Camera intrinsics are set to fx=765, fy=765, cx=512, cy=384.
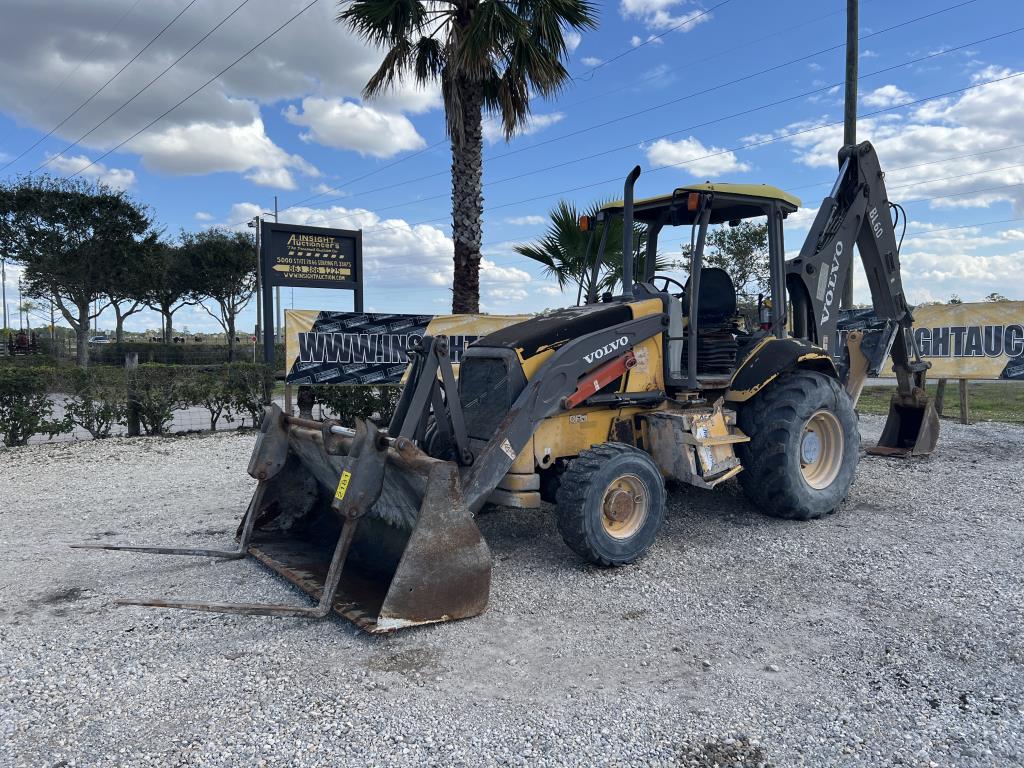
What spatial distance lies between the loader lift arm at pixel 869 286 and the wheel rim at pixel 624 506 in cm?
304

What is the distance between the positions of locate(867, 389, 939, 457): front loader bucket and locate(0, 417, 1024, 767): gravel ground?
9.17 ft

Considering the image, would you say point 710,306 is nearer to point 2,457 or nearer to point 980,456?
point 980,456

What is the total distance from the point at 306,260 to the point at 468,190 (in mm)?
3575

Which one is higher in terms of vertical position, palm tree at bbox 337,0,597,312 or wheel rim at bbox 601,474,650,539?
palm tree at bbox 337,0,597,312

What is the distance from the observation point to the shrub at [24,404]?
9.87 m

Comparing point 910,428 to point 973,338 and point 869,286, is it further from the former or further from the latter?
point 973,338

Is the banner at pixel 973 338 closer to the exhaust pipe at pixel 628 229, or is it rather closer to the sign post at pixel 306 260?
the exhaust pipe at pixel 628 229

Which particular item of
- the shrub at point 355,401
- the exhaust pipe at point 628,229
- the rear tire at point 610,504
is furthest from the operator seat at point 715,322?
the shrub at point 355,401

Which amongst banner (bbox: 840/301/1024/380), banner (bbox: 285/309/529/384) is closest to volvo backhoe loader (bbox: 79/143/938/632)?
banner (bbox: 285/309/529/384)

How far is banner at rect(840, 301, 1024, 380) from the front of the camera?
445 inches

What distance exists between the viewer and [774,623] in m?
4.21

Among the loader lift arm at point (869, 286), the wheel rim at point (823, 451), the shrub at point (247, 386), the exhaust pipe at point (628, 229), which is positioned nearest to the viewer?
the exhaust pipe at point (628, 229)

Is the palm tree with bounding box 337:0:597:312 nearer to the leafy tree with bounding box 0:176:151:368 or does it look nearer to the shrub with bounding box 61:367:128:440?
the shrub with bounding box 61:367:128:440

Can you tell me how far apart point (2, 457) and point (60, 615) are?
6281 millimetres
